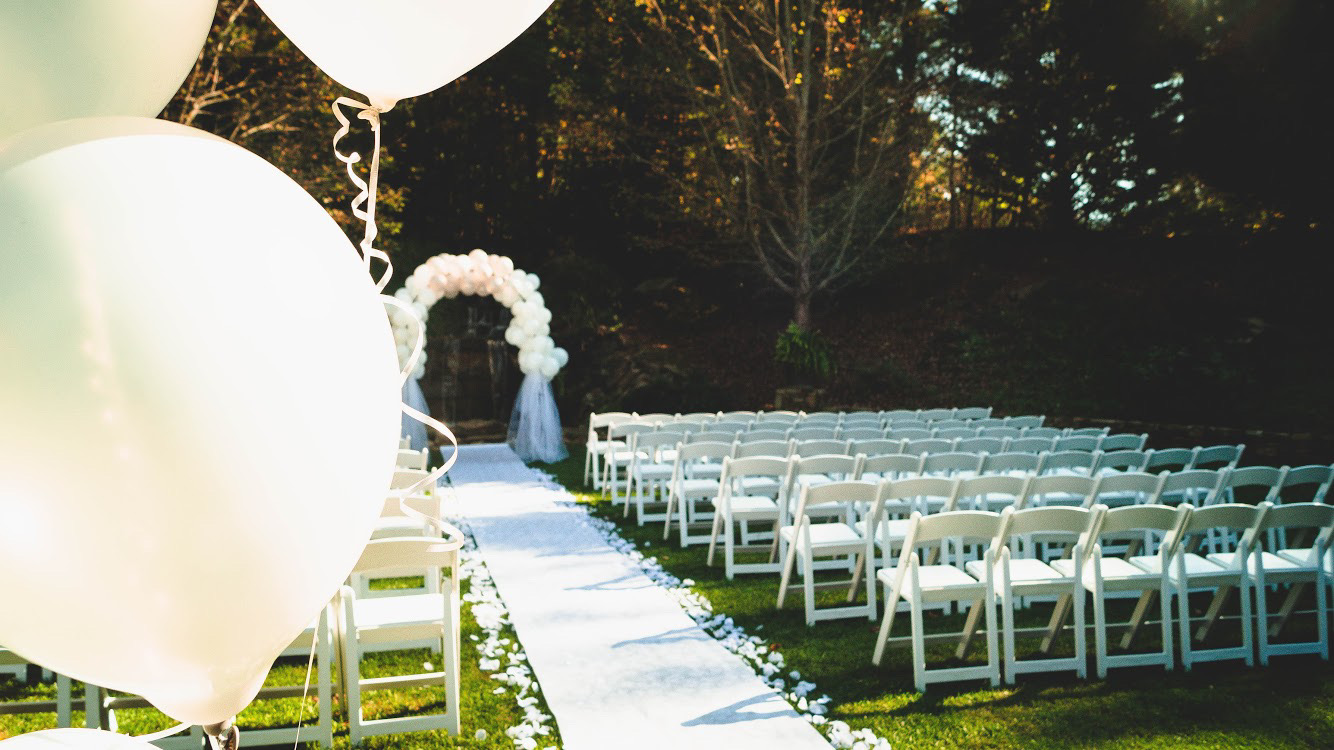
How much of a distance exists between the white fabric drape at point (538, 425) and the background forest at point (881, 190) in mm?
2361

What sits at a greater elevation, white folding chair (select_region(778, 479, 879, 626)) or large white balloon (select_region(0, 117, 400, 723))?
large white balloon (select_region(0, 117, 400, 723))

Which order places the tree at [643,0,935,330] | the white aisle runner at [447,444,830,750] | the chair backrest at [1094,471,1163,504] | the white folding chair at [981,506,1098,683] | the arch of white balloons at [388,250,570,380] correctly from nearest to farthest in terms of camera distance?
the white aisle runner at [447,444,830,750] < the white folding chair at [981,506,1098,683] < the chair backrest at [1094,471,1163,504] < the arch of white balloons at [388,250,570,380] < the tree at [643,0,935,330]

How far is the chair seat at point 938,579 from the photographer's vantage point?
4879 millimetres

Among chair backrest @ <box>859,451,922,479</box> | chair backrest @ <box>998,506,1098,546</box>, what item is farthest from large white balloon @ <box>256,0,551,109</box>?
chair backrest @ <box>859,451,922,479</box>

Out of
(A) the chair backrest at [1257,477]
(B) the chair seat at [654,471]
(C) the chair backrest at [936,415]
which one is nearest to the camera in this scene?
(A) the chair backrest at [1257,477]

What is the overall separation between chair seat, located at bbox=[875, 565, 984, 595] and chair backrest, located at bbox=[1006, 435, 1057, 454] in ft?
12.3

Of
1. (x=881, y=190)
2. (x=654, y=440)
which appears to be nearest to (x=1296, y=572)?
(x=654, y=440)

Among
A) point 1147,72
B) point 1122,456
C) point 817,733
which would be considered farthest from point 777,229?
point 817,733

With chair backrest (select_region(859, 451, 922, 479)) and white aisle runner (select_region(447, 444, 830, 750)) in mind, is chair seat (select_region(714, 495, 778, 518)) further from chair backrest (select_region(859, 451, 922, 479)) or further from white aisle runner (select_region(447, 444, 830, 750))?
white aisle runner (select_region(447, 444, 830, 750))

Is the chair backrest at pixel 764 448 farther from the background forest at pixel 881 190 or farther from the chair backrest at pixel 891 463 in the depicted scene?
the background forest at pixel 881 190

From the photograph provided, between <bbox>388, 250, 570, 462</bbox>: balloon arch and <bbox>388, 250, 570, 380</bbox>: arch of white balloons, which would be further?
<bbox>388, 250, 570, 380</bbox>: arch of white balloons

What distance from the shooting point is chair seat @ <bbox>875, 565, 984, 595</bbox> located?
16.0ft

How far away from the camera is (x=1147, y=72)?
21.2 meters

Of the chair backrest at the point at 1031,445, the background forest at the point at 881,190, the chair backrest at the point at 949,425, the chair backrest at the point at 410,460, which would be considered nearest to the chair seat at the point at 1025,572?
the chair backrest at the point at 1031,445
